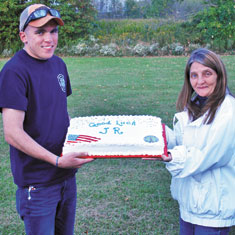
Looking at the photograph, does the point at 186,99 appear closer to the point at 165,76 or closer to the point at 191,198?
the point at 191,198

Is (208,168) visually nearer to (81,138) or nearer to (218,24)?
(81,138)

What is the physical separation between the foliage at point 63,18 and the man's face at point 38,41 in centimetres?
1938

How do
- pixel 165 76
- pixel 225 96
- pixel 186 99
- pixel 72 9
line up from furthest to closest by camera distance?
pixel 72 9 → pixel 165 76 → pixel 186 99 → pixel 225 96

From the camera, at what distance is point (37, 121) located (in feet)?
7.13

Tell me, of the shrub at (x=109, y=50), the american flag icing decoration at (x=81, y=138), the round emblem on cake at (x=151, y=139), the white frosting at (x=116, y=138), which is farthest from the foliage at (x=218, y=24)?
the american flag icing decoration at (x=81, y=138)

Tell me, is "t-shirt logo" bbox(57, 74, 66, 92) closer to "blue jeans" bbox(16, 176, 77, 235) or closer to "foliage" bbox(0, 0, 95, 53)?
"blue jeans" bbox(16, 176, 77, 235)

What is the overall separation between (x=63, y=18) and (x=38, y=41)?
21.0 metres

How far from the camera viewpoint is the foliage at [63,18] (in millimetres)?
21547

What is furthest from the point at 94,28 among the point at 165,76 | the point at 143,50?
the point at 165,76

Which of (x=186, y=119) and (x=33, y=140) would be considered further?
(x=186, y=119)

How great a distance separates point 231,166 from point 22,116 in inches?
53.9

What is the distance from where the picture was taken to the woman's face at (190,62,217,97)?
2205 mm

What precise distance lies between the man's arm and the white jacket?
2.08 feet

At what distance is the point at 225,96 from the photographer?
84.8 inches
